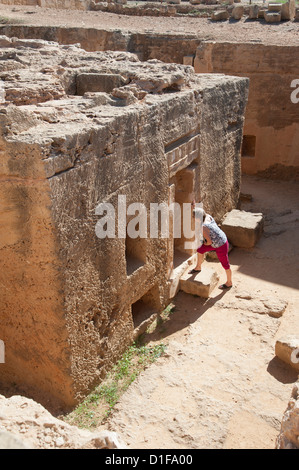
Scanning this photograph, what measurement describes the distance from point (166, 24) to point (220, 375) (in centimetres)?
1093

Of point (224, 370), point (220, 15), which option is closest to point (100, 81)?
point (224, 370)

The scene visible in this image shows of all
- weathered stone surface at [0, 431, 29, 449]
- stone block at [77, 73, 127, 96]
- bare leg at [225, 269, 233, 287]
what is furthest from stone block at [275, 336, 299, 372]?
weathered stone surface at [0, 431, 29, 449]

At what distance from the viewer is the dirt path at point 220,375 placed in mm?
4383

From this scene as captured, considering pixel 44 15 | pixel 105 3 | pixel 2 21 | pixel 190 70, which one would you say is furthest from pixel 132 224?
pixel 105 3

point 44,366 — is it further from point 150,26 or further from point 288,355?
point 150,26

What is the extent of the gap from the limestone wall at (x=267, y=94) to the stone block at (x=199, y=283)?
17.5 feet

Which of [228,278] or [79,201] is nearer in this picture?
[79,201]

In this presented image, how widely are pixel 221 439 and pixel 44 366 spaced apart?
5.75ft

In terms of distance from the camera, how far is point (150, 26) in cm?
1305

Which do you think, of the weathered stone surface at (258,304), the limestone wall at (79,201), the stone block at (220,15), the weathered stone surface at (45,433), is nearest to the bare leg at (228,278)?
the weathered stone surface at (258,304)

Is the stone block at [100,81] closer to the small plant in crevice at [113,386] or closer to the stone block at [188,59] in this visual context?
the small plant in crevice at [113,386]

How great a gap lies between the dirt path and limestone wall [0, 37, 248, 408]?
511mm

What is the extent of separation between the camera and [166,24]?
13297 millimetres

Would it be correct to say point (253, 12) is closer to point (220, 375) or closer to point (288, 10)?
point (288, 10)
